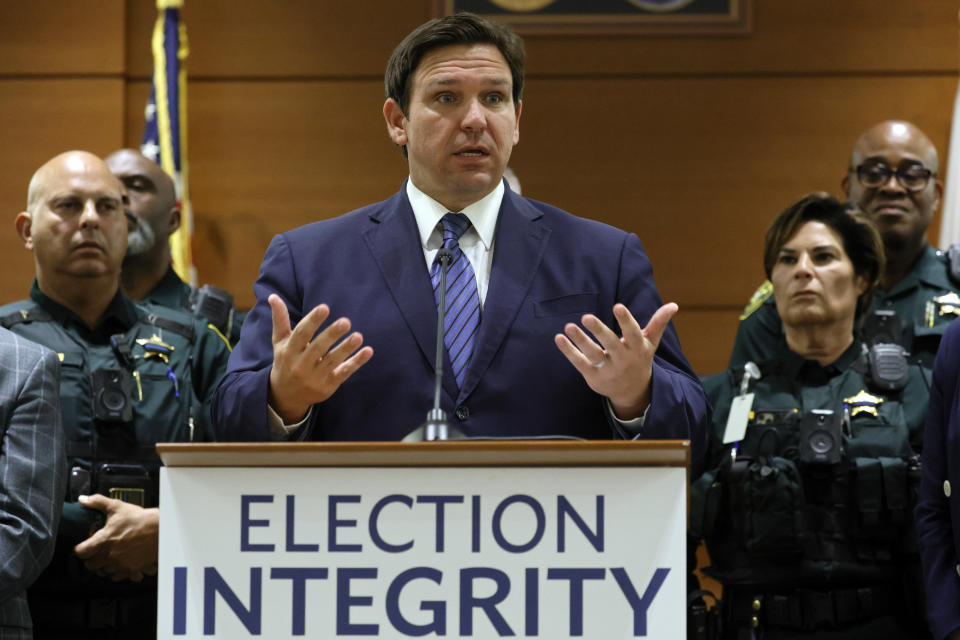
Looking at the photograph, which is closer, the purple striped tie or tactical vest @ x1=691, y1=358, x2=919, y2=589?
the purple striped tie

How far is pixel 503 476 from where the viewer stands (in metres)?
1.59

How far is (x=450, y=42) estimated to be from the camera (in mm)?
2162

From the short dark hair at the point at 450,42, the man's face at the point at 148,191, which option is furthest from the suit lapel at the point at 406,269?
the man's face at the point at 148,191

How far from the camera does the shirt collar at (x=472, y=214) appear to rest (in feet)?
7.23

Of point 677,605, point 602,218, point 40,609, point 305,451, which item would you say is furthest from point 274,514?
point 602,218

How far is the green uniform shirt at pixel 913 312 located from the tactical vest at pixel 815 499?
1.05 ft

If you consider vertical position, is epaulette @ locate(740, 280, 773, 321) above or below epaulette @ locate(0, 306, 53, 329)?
above

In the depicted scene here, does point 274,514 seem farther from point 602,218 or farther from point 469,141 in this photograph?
point 602,218

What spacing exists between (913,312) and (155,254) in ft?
7.99

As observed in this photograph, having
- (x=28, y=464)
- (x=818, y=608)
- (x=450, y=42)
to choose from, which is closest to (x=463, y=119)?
(x=450, y=42)

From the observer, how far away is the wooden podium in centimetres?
156

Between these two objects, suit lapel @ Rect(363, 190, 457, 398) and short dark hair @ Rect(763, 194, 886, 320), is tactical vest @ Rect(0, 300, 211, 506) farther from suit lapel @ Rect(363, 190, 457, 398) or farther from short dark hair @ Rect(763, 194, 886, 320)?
short dark hair @ Rect(763, 194, 886, 320)

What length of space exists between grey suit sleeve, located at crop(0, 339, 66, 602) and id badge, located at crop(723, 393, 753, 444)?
1758mm

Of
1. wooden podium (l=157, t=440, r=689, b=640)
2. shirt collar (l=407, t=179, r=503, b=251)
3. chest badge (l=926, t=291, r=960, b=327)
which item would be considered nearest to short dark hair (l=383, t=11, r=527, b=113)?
shirt collar (l=407, t=179, r=503, b=251)
